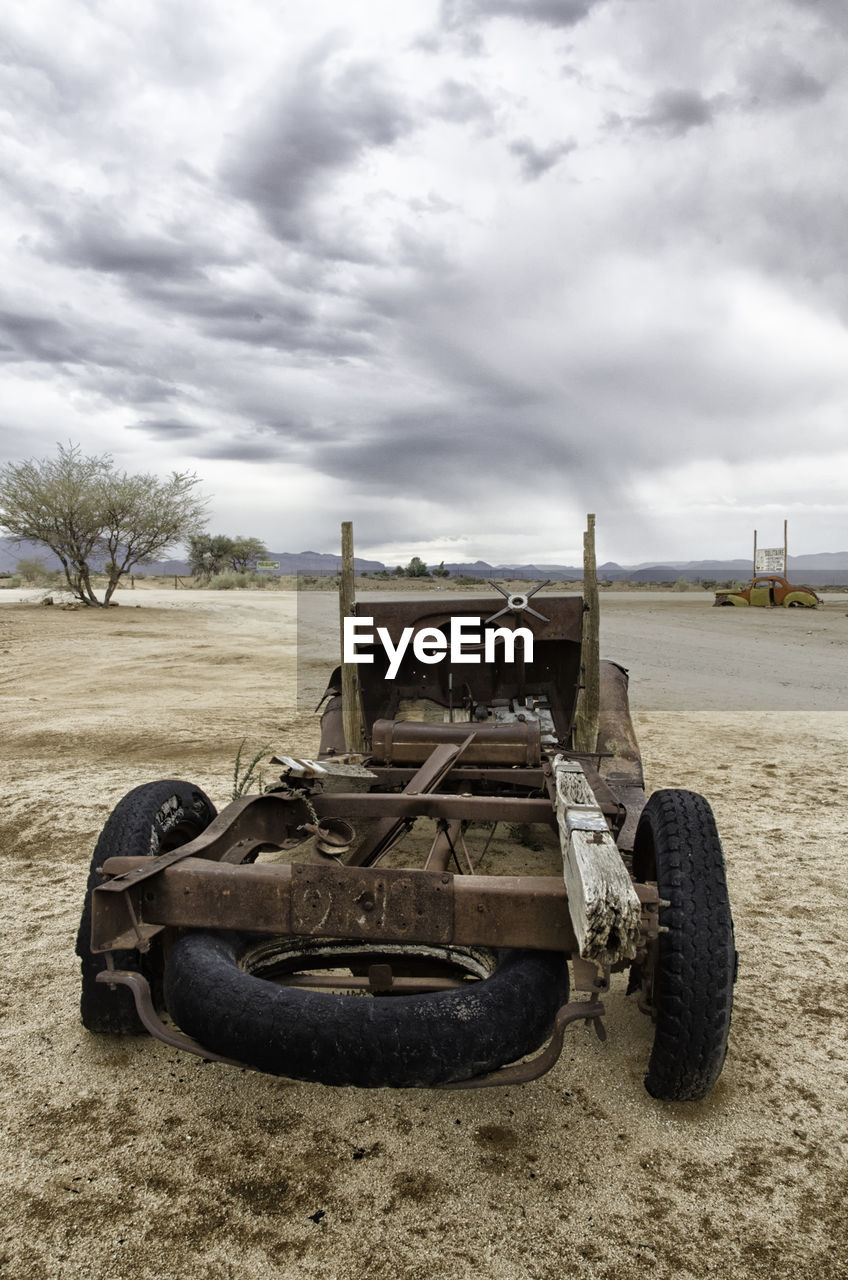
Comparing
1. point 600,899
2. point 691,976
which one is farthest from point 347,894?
point 691,976

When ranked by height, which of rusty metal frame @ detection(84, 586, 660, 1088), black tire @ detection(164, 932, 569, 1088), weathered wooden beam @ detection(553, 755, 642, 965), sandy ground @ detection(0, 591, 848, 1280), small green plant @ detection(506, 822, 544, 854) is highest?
weathered wooden beam @ detection(553, 755, 642, 965)

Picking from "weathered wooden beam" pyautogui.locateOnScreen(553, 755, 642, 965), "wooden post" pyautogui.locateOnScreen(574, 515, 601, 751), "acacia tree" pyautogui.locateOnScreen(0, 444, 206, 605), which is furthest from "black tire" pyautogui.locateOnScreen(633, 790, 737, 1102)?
"acacia tree" pyautogui.locateOnScreen(0, 444, 206, 605)

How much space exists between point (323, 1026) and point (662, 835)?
1313 mm

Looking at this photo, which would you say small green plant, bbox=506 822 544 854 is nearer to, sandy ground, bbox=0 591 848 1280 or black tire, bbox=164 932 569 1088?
sandy ground, bbox=0 591 848 1280

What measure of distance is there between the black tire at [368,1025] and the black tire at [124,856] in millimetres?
475

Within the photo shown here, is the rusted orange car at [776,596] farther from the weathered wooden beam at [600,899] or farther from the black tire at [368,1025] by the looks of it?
the black tire at [368,1025]

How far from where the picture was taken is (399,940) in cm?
251

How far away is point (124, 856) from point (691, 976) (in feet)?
6.22

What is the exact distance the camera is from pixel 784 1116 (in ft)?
8.43

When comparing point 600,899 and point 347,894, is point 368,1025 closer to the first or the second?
point 347,894

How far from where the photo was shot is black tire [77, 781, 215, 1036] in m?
2.82

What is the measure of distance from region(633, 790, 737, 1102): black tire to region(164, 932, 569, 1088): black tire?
34cm

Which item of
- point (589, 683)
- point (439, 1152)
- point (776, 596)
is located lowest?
point (439, 1152)

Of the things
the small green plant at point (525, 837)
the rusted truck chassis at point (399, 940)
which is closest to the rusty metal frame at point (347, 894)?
the rusted truck chassis at point (399, 940)
